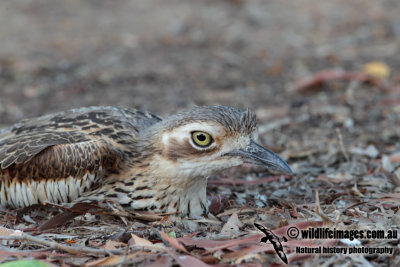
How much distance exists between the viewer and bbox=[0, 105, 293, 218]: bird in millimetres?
5016

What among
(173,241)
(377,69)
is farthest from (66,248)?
(377,69)

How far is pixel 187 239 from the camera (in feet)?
14.5

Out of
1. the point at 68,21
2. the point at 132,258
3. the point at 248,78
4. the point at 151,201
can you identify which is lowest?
the point at 132,258

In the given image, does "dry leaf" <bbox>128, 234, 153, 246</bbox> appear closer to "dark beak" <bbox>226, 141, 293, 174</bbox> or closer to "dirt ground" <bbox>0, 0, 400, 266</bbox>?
"dirt ground" <bbox>0, 0, 400, 266</bbox>

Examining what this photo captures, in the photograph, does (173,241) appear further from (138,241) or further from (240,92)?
(240,92)

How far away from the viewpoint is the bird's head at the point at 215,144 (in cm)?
498

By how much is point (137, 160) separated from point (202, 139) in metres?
0.71

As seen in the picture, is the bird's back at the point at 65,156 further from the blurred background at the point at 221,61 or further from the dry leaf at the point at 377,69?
the dry leaf at the point at 377,69

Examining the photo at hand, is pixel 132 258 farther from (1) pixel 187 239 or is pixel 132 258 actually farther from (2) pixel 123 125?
(2) pixel 123 125

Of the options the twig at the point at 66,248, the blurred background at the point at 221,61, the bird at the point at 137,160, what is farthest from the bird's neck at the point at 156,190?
the blurred background at the point at 221,61

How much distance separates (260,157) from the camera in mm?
4996

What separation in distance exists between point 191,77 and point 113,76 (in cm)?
151

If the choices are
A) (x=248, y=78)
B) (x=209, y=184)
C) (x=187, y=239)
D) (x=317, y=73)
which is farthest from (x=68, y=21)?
(x=187, y=239)

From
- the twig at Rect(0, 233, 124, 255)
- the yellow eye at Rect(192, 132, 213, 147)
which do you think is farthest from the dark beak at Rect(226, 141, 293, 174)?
the twig at Rect(0, 233, 124, 255)
